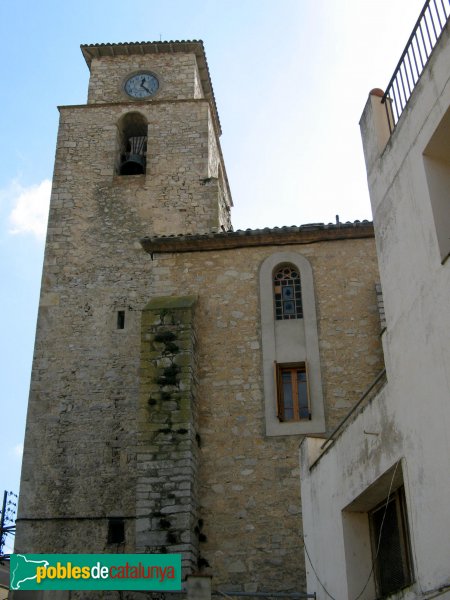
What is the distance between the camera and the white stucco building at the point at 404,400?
269 inches

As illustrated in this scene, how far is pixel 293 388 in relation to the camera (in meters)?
14.7

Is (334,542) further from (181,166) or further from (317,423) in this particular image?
(181,166)

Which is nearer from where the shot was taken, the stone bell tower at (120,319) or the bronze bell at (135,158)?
the stone bell tower at (120,319)

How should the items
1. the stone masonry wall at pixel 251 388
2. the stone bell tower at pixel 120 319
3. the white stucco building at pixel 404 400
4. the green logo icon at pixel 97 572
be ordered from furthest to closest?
the stone bell tower at pixel 120 319 → the stone masonry wall at pixel 251 388 → the green logo icon at pixel 97 572 → the white stucco building at pixel 404 400

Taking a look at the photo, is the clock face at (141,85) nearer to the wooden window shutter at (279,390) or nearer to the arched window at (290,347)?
the arched window at (290,347)

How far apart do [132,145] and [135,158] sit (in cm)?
87

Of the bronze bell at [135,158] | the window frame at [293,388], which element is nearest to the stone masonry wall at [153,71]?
the bronze bell at [135,158]

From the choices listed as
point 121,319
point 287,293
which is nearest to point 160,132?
point 121,319

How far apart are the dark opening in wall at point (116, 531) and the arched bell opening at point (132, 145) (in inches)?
416

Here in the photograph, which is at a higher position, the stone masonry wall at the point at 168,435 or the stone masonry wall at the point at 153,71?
the stone masonry wall at the point at 153,71

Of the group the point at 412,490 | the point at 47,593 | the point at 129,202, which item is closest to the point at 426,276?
the point at 412,490

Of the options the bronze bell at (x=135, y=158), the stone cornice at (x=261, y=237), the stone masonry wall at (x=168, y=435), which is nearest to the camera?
the stone masonry wall at (x=168, y=435)

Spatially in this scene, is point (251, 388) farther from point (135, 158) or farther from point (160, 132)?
point (160, 132)

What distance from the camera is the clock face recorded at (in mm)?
24406
